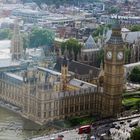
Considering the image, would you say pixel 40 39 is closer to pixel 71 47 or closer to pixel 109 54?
pixel 71 47

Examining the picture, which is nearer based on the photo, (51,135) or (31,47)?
(51,135)

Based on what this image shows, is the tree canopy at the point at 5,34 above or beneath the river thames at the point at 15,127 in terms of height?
above

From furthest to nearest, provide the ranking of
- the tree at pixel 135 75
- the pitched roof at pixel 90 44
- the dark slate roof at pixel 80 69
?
the pitched roof at pixel 90 44
the tree at pixel 135 75
the dark slate roof at pixel 80 69

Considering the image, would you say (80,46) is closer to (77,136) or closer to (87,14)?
(77,136)

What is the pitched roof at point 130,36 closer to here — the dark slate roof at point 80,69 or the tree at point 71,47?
the tree at point 71,47

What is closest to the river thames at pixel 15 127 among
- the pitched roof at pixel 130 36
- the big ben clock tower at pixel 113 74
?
the big ben clock tower at pixel 113 74

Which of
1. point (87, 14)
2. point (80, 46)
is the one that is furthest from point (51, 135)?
point (87, 14)
